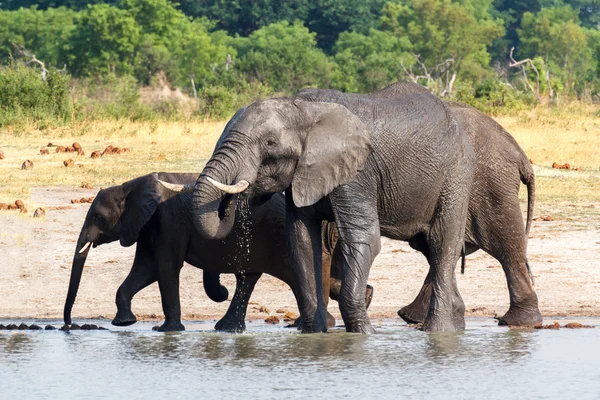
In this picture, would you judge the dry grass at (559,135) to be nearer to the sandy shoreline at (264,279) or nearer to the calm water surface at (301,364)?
the sandy shoreline at (264,279)

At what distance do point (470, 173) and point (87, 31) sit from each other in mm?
38326

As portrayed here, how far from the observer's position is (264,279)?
35.8 ft

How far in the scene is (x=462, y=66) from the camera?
5050 centimetres

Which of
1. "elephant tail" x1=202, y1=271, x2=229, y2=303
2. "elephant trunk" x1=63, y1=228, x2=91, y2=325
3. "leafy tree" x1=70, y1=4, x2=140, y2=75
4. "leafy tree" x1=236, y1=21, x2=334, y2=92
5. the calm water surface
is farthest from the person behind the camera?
"leafy tree" x1=70, y1=4, x2=140, y2=75

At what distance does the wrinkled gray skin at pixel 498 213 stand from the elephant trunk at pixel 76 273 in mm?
2157

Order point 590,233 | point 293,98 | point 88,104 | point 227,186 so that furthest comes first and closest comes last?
point 88,104, point 590,233, point 293,98, point 227,186

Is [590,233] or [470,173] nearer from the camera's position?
[470,173]

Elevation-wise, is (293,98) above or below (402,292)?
above

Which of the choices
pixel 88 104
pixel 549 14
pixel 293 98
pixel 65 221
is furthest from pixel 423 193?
pixel 549 14

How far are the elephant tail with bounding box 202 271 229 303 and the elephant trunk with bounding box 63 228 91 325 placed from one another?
0.85 metres

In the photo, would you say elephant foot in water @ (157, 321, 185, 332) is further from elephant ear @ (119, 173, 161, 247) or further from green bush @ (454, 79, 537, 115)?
green bush @ (454, 79, 537, 115)

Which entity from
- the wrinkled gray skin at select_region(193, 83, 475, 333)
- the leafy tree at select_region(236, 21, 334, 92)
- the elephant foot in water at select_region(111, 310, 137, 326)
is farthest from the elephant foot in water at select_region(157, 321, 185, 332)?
the leafy tree at select_region(236, 21, 334, 92)

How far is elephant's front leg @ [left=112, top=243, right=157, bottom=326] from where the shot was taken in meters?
9.22

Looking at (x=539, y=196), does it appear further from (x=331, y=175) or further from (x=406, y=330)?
(x=331, y=175)
